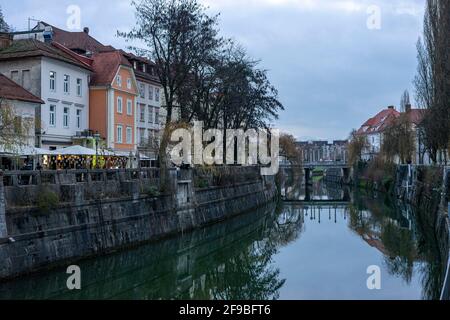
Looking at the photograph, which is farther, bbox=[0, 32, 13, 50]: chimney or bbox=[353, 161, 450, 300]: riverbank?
bbox=[0, 32, 13, 50]: chimney

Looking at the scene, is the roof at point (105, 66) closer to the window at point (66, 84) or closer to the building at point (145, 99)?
the window at point (66, 84)

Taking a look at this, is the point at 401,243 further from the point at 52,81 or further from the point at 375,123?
the point at 375,123

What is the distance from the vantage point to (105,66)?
1953 inches

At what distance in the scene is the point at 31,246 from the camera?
19766mm

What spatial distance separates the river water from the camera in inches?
779

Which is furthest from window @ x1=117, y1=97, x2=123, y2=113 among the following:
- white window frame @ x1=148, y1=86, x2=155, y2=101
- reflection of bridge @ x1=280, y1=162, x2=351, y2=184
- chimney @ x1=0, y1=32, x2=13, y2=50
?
reflection of bridge @ x1=280, y1=162, x2=351, y2=184

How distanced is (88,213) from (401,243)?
61.1ft

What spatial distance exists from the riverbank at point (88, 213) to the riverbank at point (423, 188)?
1378 cm

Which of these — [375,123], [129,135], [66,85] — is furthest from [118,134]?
[375,123]

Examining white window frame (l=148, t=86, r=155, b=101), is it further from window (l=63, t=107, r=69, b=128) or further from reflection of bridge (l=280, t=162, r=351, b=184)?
reflection of bridge (l=280, t=162, r=351, b=184)

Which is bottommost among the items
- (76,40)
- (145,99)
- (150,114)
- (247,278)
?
(247,278)

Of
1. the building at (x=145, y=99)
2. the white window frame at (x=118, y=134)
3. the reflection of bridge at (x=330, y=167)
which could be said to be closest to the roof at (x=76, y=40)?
the building at (x=145, y=99)
